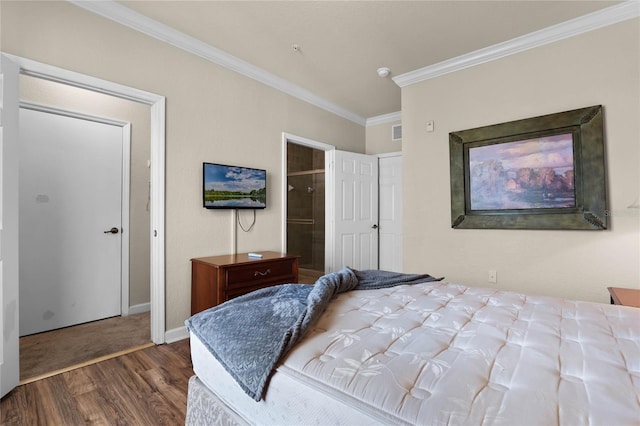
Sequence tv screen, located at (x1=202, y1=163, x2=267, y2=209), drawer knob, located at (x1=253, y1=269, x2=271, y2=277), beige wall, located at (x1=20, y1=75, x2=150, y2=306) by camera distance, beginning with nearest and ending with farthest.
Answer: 1. drawer knob, located at (x1=253, y1=269, x2=271, y2=277)
2. tv screen, located at (x1=202, y1=163, x2=267, y2=209)
3. beige wall, located at (x1=20, y1=75, x2=150, y2=306)

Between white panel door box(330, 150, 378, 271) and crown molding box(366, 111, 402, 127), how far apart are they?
618 millimetres

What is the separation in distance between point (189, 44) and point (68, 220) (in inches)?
80.3

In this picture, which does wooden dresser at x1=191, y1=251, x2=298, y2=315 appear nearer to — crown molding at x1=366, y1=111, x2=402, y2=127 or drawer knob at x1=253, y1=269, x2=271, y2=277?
drawer knob at x1=253, y1=269, x2=271, y2=277

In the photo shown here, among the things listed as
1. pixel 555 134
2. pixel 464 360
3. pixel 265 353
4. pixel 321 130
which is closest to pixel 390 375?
pixel 464 360

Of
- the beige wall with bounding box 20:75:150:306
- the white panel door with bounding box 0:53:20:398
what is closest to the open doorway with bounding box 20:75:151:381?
the beige wall with bounding box 20:75:150:306

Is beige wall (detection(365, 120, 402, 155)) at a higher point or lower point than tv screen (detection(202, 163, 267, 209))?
higher

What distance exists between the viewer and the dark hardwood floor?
1667mm

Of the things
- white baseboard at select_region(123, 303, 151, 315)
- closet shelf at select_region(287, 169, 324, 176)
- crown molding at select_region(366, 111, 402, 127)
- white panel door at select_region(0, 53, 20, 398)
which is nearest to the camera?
white panel door at select_region(0, 53, 20, 398)

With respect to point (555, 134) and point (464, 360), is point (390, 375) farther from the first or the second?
point (555, 134)

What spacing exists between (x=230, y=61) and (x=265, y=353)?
9.72ft

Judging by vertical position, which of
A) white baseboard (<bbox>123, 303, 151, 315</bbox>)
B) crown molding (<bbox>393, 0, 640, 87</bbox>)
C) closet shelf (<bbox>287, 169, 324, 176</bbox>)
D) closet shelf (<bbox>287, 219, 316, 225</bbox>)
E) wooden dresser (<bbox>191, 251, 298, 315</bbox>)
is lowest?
white baseboard (<bbox>123, 303, 151, 315</bbox>)

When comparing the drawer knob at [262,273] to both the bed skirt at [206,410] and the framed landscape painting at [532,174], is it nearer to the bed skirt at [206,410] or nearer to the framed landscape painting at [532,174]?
the bed skirt at [206,410]

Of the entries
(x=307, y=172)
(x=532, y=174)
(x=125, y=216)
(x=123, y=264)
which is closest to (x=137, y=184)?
(x=125, y=216)

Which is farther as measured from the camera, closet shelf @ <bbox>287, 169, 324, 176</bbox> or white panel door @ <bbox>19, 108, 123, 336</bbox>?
closet shelf @ <bbox>287, 169, 324, 176</bbox>
